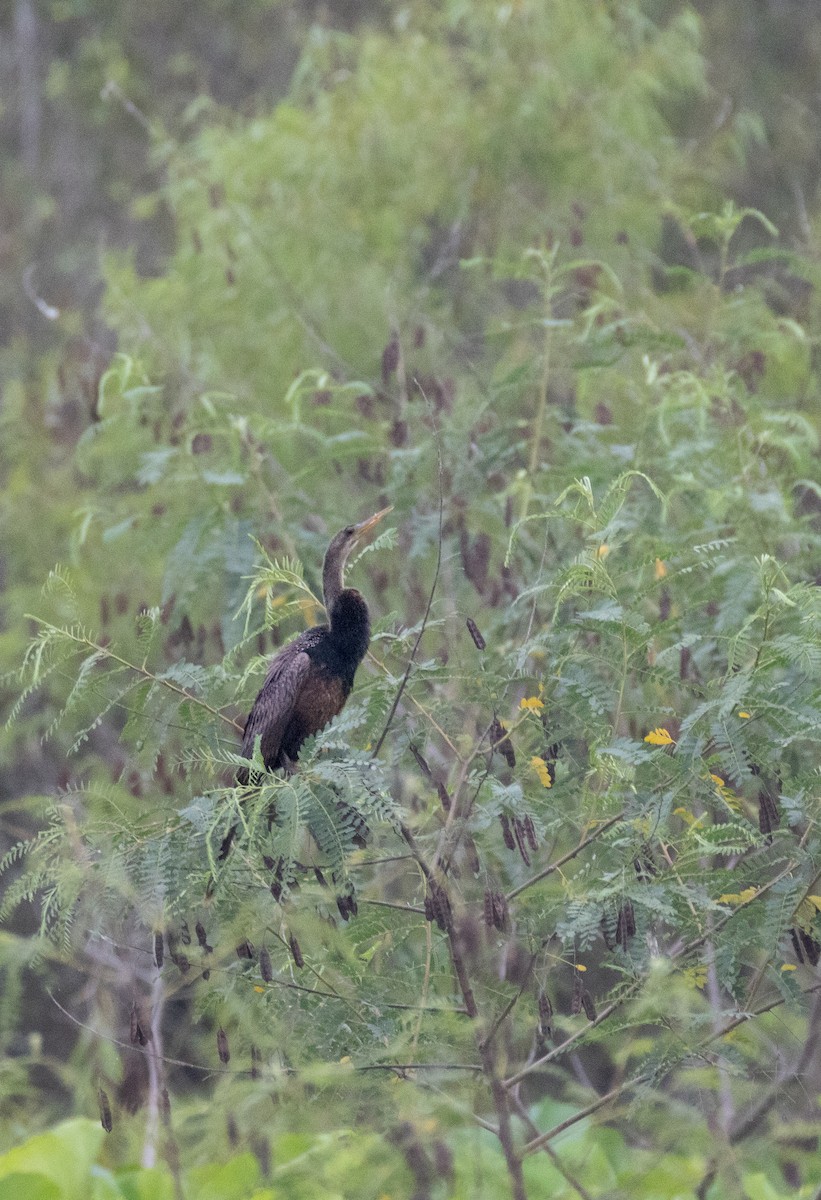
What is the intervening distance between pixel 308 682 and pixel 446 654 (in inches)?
14.7

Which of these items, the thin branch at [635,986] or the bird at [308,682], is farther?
the bird at [308,682]

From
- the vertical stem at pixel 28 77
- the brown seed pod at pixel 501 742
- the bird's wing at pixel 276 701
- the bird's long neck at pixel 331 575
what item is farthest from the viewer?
the vertical stem at pixel 28 77

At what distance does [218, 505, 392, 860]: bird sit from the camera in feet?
10.3

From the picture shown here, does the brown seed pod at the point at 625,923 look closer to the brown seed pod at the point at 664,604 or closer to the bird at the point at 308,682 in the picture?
the bird at the point at 308,682

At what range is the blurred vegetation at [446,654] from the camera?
8.32ft

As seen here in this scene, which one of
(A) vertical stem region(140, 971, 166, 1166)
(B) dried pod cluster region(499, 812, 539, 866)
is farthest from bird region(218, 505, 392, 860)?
(A) vertical stem region(140, 971, 166, 1166)

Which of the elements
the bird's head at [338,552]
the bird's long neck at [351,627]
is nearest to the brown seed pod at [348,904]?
the bird's long neck at [351,627]

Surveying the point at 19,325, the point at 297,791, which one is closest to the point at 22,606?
the point at 297,791

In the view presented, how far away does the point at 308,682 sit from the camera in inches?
125

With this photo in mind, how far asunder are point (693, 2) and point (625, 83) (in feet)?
11.2

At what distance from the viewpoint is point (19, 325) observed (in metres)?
10.3

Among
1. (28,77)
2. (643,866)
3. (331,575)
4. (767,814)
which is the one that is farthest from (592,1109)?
(28,77)

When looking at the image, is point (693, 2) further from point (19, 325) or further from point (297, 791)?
point (297, 791)

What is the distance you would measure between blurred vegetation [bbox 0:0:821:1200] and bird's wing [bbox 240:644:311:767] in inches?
5.1
